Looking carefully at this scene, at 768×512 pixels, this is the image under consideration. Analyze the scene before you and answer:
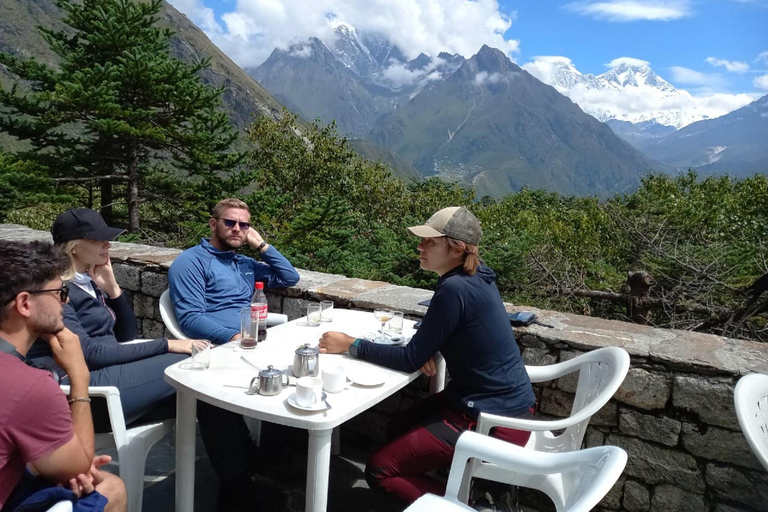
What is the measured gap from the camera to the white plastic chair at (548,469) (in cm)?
134

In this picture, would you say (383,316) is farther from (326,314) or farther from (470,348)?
(470,348)

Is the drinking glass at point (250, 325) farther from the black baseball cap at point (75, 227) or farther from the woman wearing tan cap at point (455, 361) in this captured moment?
the black baseball cap at point (75, 227)

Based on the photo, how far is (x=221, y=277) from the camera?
3.17 meters

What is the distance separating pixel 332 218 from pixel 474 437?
7162 millimetres

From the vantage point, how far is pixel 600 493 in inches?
49.9

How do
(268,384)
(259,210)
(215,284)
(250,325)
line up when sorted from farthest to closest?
(259,210)
(215,284)
(250,325)
(268,384)

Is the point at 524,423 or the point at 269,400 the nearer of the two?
the point at 269,400

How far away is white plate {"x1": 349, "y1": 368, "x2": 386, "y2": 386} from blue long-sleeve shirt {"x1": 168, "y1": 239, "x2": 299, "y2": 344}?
1028 millimetres

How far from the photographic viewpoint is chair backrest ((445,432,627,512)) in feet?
4.34

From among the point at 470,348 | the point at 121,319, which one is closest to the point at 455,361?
the point at 470,348

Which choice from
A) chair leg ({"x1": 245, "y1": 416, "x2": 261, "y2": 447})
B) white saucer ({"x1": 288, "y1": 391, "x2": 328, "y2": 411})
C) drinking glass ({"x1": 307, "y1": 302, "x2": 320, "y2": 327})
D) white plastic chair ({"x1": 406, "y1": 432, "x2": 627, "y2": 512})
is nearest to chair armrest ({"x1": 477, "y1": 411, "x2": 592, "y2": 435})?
white plastic chair ({"x1": 406, "y1": 432, "x2": 627, "y2": 512})

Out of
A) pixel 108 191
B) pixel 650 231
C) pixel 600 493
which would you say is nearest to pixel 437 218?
pixel 600 493

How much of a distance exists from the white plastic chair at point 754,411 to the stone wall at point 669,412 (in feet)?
1.30

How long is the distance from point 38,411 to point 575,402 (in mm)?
2140
